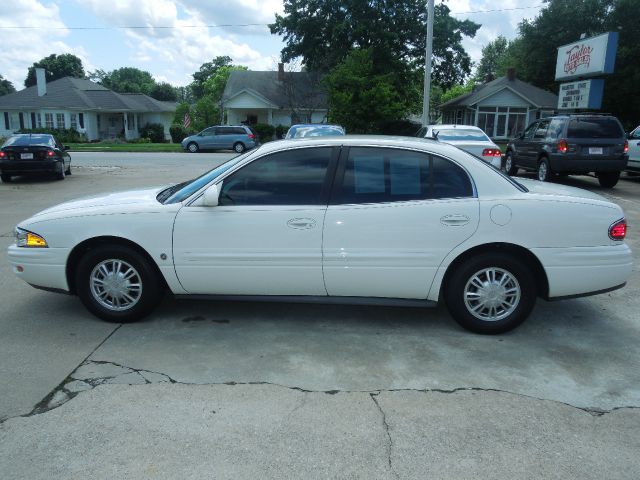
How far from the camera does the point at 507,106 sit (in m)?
41.8

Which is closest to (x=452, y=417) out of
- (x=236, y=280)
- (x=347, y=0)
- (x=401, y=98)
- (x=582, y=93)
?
(x=236, y=280)

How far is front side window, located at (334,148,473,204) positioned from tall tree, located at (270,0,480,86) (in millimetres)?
34487

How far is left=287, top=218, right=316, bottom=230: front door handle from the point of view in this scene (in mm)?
4402

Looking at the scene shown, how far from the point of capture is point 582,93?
840 inches

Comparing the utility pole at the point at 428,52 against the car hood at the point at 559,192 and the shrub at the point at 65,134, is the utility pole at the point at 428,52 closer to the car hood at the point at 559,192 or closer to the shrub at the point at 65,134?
the car hood at the point at 559,192

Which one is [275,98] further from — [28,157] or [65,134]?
[28,157]

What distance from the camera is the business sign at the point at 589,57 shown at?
790 inches

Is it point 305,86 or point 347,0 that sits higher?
point 347,0

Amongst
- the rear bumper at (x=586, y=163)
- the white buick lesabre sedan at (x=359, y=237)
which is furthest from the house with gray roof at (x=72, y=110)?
the white buick lesabre sedan at (x=359, y=237)

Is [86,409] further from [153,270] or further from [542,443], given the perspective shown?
[542,443]

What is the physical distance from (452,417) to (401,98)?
3397cm

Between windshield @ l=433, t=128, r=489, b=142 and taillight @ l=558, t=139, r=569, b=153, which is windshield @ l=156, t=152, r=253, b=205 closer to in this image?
windshield @ l=433, t=128, r=489, b=142

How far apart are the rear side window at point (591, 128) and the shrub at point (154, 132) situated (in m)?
41.2

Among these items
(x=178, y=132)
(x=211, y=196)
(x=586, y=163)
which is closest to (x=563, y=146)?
(x=586, y=163)
